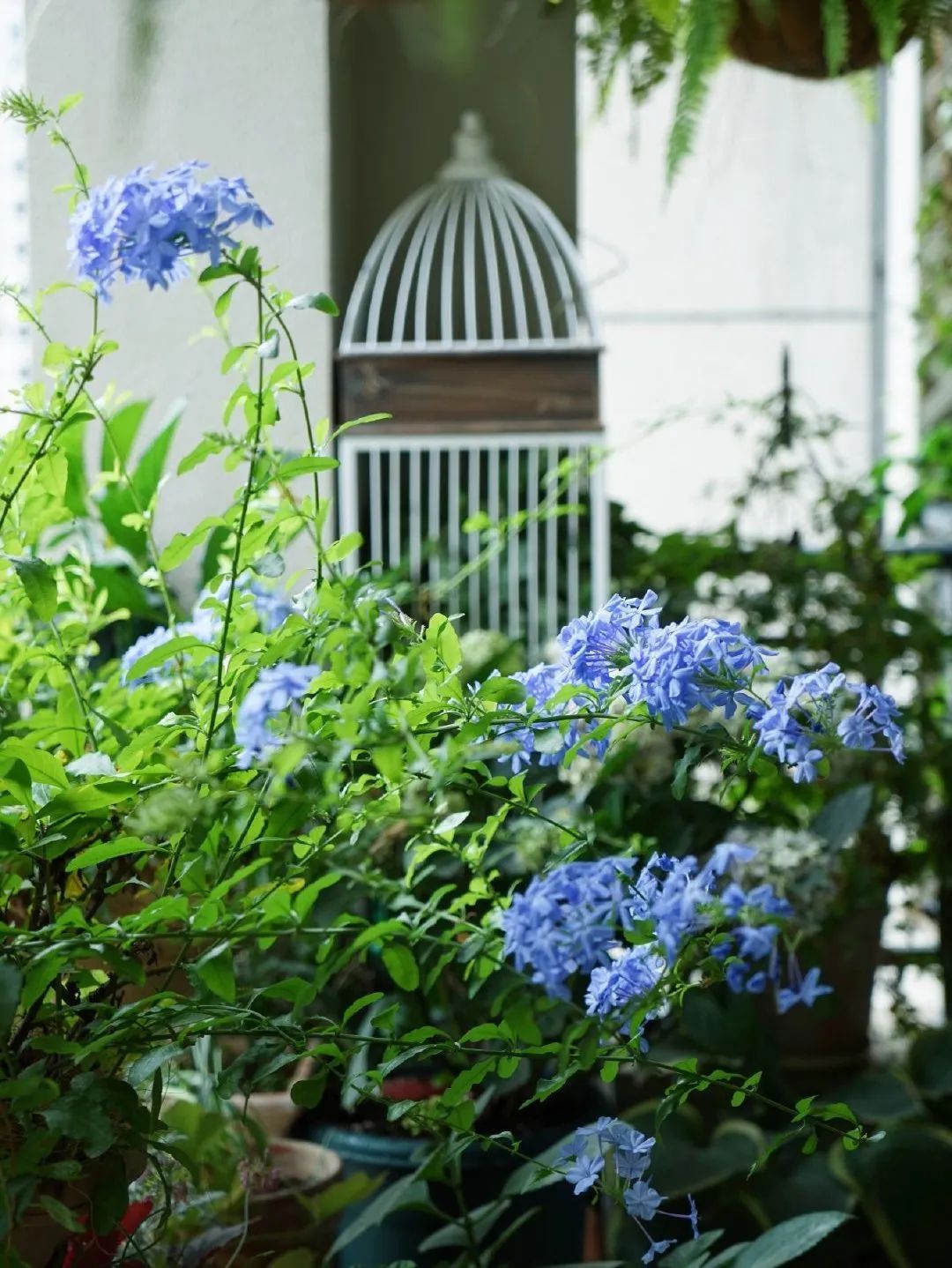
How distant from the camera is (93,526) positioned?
162cm

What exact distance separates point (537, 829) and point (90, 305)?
79cm

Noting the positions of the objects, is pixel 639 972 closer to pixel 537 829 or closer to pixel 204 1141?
pixel 204 1141

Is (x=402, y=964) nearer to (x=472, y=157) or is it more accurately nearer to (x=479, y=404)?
(x=479, y=404)

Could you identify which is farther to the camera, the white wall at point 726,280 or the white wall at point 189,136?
the white wall at point 726,280

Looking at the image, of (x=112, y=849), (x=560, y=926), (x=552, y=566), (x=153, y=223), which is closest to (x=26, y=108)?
(x=153, y=223)

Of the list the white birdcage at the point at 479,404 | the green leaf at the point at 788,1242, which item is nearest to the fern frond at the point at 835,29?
the white birdcage at the point at 479,404

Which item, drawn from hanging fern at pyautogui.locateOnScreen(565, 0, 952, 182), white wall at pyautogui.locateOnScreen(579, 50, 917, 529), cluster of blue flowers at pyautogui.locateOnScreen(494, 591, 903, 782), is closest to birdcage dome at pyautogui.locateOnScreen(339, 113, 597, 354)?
hanging fern at pyautogui.locateOnScreen(565, 0, 952, 182)

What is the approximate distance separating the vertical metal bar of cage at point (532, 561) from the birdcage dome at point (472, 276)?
0.51 feet

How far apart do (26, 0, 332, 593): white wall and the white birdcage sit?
109 millimetres

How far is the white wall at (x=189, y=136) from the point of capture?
1.48 m

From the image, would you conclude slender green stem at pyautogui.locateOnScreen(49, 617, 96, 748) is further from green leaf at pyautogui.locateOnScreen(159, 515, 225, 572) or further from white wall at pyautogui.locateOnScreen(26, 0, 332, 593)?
white wall at pyautogui.locateOnScreen(26, 0, 332, 593)

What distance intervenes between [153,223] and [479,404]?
1008 mm

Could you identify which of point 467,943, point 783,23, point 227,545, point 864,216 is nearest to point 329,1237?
point 467,943

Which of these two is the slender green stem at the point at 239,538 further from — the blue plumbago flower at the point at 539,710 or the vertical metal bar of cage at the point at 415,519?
the vertical metal bar of cage at the point at 415,519
